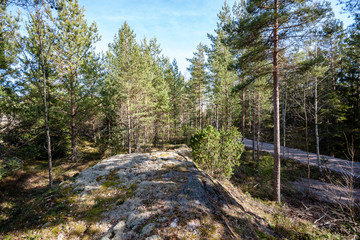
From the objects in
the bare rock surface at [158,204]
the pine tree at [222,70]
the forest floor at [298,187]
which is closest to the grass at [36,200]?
the bare rock surface at [158,204]

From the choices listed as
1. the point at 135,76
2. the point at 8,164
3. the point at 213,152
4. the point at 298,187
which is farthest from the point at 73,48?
the point at 298,187

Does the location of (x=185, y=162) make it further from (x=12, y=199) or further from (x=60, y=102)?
(x=60, y=102)

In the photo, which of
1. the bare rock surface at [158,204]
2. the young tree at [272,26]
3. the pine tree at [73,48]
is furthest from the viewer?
the pine tree at [73,48]

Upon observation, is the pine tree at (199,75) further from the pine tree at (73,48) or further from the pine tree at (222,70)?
the pine tree at (73,48)

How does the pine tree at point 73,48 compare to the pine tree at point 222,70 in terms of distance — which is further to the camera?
the pine tree at point 222,70

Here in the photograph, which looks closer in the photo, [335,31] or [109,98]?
[335,31]

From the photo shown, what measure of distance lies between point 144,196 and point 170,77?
69.3 feet

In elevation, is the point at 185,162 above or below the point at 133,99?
below

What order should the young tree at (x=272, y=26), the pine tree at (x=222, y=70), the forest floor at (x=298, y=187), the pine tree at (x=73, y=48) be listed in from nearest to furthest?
the young tree at (x=272, y=26)
the forest floor at (x=298, y=187)
the pine tree at (x=73, y=48)
the pine tree at (x=222, y=70)

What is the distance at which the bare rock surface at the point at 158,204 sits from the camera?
254cm

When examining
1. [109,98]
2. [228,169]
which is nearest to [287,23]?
[228,169]

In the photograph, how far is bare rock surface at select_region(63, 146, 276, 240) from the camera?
254 centimetres

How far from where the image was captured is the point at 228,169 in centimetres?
Answer: 762

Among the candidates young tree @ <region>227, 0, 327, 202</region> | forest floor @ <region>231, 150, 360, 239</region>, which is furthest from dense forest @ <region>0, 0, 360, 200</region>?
forest floor @ <region>231, 150, 360, 239</region>
